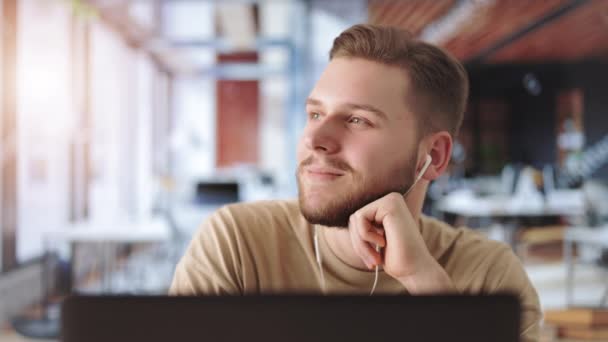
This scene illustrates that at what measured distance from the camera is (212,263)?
1.14 m

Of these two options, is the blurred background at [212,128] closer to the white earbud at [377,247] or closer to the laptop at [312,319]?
the laptop at [312,319]

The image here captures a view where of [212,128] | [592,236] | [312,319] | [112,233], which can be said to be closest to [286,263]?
[312,319]

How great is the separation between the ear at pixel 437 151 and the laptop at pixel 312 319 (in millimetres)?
784

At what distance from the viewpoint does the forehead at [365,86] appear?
3.60 feet

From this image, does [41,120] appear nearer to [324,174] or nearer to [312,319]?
[324,174]

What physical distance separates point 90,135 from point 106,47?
1495mm

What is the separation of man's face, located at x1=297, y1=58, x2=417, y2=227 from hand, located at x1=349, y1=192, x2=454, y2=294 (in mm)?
57

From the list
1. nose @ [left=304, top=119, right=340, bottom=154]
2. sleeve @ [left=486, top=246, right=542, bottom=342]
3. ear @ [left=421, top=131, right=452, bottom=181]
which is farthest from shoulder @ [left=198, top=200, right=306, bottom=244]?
sleeve @ [left=486, top=246, right=542, bottom=342]

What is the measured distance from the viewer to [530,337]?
109cm

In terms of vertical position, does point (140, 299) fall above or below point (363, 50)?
below

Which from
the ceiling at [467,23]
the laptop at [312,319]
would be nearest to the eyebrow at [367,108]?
the laptop at [312,319]

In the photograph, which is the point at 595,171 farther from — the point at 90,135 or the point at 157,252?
the point at 90,135

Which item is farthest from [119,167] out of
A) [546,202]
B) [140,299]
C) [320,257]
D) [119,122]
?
[140,299]

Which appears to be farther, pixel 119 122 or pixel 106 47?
pixel 119 122
